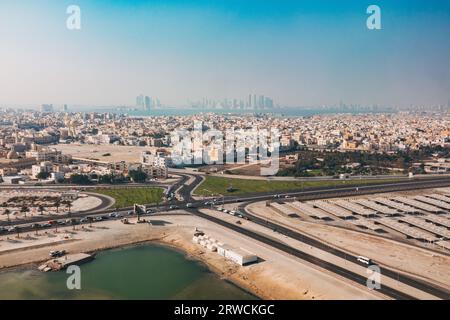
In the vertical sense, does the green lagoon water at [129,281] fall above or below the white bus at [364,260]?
below

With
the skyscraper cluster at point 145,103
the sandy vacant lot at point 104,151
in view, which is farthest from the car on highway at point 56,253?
the skyscraper cluster at point 145,103

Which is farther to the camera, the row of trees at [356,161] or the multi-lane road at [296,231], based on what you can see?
the row of trees at [356,161]

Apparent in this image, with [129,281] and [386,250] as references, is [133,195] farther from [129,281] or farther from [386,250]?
[386,250]

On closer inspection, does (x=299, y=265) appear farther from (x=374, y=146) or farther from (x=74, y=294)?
(x=374, y=146)

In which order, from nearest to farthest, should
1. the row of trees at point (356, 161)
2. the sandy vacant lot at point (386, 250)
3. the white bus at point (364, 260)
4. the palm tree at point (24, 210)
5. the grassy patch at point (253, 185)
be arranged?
the sandy vacant lot at point (386, 250), the white bus at point (364, 260), the palm tree at point (24, 210), the grassy patch at point (253, 185), the row of trees at point (356, 161)

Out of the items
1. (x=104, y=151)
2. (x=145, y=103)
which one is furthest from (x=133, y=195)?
(x=145, y=103)

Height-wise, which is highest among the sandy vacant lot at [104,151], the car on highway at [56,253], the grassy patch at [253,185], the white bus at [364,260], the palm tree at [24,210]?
the sandy vacant lot at [104,151]

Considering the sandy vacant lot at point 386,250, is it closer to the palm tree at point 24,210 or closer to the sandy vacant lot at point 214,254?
the sandy vacant lot at point 214,254
